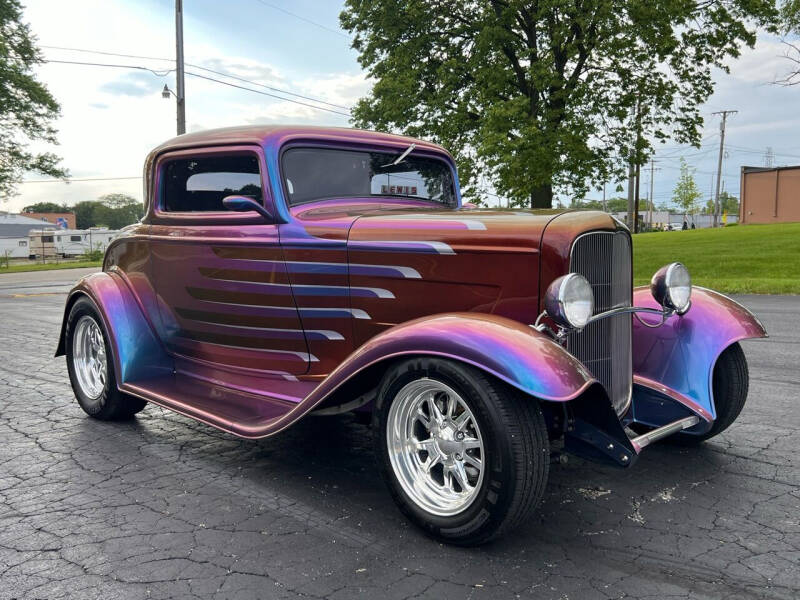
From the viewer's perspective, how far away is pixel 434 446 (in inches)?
111

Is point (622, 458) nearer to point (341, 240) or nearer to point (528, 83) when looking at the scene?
point (341, 240)

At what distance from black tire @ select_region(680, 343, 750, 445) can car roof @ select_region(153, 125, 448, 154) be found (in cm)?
227

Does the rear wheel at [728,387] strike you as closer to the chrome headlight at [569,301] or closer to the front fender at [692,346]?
the front fender at [692,346]

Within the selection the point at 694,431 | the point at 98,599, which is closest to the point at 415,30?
the point at 694,431

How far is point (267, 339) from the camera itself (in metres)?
3.82

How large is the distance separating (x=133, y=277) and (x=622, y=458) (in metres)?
3.43

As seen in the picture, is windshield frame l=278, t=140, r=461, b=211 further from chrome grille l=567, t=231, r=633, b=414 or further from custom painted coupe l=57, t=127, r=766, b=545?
chrome grille l=567, t=231, r=633, b=414

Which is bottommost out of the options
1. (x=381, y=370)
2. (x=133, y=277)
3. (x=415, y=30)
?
(x=381, y=370)

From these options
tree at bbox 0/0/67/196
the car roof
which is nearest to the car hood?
the car roof

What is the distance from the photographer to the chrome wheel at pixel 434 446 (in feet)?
8.94

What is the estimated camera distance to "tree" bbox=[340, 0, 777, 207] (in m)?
16.4

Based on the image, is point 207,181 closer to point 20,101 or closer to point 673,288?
point 673,288

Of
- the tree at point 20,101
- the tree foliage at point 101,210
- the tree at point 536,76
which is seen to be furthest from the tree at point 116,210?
the tree at point 536,76

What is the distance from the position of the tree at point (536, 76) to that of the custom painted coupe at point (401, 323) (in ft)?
41.0
